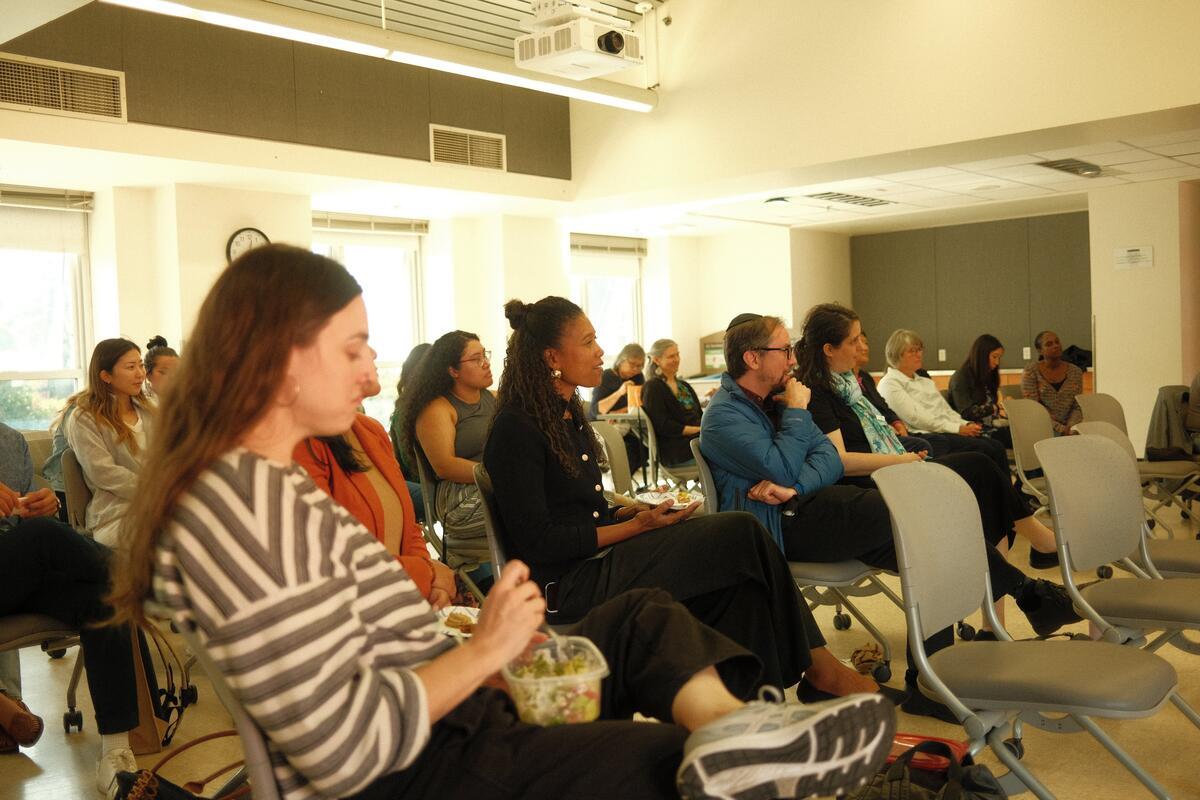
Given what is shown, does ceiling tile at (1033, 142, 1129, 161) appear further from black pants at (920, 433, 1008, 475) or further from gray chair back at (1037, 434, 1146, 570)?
gray chair back at (1037, 434, 1146, 570)

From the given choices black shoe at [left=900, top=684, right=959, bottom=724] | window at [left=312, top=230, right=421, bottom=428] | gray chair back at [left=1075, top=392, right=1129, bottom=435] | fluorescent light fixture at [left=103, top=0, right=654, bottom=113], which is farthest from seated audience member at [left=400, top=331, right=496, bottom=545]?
window at [left=312, top=230, right=421, bottom=428]

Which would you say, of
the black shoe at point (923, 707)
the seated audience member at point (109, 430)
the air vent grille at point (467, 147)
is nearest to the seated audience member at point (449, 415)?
the seated audience member at point (109, 430)

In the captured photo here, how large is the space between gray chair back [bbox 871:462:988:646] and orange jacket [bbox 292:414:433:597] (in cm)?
110

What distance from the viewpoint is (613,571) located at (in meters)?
2.70

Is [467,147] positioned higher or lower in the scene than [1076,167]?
higher

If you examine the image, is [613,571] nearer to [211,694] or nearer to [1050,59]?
[211,694]

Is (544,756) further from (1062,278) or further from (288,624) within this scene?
(1062,278)

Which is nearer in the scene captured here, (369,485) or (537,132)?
(369,485)

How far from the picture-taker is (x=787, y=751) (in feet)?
4.37

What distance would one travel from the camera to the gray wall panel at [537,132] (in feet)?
29.5

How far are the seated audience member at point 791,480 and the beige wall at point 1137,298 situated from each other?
6986 millimetres

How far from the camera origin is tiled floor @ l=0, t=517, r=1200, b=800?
2.75m

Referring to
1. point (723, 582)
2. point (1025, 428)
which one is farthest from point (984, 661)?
point (1025, 428)

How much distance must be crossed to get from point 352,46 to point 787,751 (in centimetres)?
576
